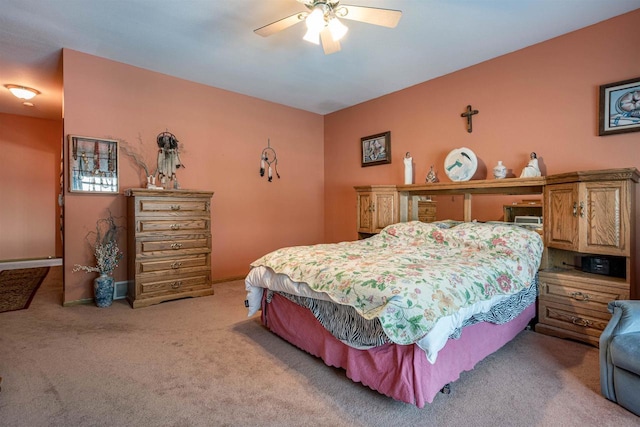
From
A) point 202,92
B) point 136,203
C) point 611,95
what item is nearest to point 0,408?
point 136,203

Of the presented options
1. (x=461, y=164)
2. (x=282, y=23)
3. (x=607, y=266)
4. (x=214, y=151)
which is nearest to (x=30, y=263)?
(x=214, y=151)

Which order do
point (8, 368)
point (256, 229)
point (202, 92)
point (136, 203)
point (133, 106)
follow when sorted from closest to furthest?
1. point (8, 368)
2. point (136, 203)
3. point (133, 106)
4. point (202, 92)
5. point (256, 229)

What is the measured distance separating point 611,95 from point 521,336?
7.24 ft

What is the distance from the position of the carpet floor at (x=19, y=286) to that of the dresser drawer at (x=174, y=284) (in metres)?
1.24

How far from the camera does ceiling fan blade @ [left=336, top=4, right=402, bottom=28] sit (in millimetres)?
2179

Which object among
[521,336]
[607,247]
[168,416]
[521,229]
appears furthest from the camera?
[521,229]

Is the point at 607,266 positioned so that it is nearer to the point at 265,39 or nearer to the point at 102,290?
the point at 265,39

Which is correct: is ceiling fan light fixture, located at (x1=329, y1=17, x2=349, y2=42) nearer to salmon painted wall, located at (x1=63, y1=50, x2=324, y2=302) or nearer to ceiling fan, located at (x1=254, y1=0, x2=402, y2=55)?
Result: ceiling fan, located at (x1=254, y1=0, x2=402, y2=55)

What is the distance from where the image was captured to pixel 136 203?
3.29 m

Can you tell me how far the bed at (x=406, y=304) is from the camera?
1580mm

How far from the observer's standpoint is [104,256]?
11.0 feet

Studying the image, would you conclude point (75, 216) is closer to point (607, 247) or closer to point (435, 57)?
point (435, 57)

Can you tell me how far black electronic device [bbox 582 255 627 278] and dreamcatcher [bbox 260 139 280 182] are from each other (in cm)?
396

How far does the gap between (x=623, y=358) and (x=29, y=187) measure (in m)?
8.29
